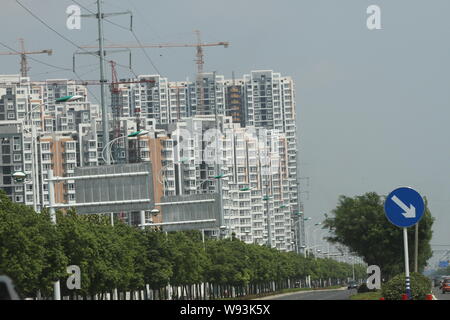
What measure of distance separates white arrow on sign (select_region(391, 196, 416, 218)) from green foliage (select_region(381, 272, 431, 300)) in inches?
628

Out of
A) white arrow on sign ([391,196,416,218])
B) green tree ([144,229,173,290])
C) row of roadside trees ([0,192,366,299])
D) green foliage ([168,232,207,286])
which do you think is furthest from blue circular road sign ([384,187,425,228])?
green foliage ([168,232,207,286])

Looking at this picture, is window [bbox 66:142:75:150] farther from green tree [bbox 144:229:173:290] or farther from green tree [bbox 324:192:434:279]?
green tree [bbox 324:192:434:279]

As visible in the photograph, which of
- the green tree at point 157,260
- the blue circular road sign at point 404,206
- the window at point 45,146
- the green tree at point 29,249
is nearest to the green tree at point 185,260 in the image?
the green tree at point 157,260

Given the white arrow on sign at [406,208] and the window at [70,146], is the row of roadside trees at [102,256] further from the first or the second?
the window at [70,146]

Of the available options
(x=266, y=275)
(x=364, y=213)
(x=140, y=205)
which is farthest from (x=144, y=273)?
(x=266, y=275)

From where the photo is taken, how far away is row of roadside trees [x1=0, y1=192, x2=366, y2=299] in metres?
42.3

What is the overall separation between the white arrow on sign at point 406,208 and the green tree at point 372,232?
41059 mm

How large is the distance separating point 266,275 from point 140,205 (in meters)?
72.2

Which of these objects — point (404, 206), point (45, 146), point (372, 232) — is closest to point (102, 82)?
point (372, 232)

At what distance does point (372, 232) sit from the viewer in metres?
60.3

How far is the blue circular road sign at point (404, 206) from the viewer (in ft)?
54.7

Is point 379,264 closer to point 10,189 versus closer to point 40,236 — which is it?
point 40,236

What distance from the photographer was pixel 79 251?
50562 millimetres

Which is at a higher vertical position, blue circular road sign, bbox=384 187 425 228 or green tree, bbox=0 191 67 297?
blue circular road sign, bbox=384 187 425 228
